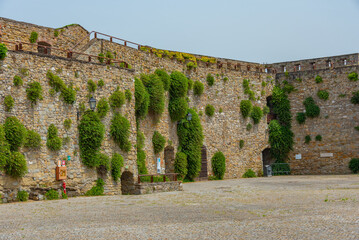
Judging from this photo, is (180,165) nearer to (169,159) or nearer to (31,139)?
(169,159)

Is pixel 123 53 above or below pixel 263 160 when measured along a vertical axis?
above

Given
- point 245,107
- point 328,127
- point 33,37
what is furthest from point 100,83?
point 328,127

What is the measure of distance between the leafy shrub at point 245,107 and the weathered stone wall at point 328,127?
161 inches

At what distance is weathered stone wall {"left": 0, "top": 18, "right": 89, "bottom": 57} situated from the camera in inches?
870

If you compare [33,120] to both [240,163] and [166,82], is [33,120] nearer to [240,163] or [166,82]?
[166,82]

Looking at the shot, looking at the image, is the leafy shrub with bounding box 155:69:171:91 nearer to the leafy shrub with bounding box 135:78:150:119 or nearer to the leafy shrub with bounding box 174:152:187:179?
the leafy shrub with bounding box 135:78:150:119

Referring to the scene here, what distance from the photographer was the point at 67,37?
2528 centimetres

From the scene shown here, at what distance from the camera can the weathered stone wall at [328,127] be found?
106ft

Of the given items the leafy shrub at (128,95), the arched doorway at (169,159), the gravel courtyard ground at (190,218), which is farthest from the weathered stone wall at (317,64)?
the gravel courtyard ground at (190,218)

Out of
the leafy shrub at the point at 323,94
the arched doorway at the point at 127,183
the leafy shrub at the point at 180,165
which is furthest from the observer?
the leafy shrub at the point at 323,94

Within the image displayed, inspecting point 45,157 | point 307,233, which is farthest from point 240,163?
point 307,233

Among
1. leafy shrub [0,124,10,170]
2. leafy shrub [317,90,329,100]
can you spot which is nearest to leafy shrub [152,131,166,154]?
leafy shrub [0,124,10,170]

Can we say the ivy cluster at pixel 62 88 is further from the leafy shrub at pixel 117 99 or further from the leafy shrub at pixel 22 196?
the leafy shrub at pixel 22 196

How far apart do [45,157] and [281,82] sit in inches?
857
